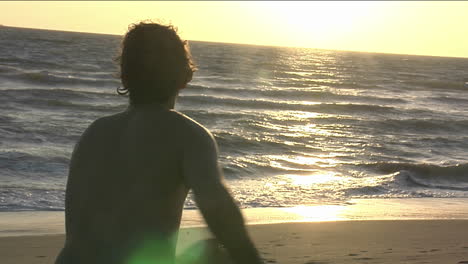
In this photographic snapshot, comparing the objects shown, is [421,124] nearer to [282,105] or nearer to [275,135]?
[282,105]

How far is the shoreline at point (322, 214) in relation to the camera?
9172 millimetres

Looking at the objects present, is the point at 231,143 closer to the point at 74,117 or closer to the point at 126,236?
the point at 74,117

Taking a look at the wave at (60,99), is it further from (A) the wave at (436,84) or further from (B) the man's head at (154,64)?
(A) the wave at (436,84)

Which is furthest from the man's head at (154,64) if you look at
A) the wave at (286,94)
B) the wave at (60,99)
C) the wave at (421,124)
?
the wave at (286,94)

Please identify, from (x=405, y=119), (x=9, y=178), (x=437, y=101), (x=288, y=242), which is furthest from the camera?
(x=437, y=101)

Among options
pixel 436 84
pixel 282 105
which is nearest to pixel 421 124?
pixel 282 105

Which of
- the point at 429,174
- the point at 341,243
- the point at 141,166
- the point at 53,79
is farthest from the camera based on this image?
the point at 53,79

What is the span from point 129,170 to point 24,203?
9.18 meters

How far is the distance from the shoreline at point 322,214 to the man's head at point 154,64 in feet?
20.6

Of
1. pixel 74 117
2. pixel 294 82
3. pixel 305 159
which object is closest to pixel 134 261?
pixel 305 159

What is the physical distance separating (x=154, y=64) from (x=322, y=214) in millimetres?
9093

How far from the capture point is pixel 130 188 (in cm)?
203

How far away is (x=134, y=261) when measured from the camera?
2.01 metres

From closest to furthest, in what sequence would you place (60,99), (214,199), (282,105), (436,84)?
(214,199)
(60,99)
(282,105)
(436,84)
